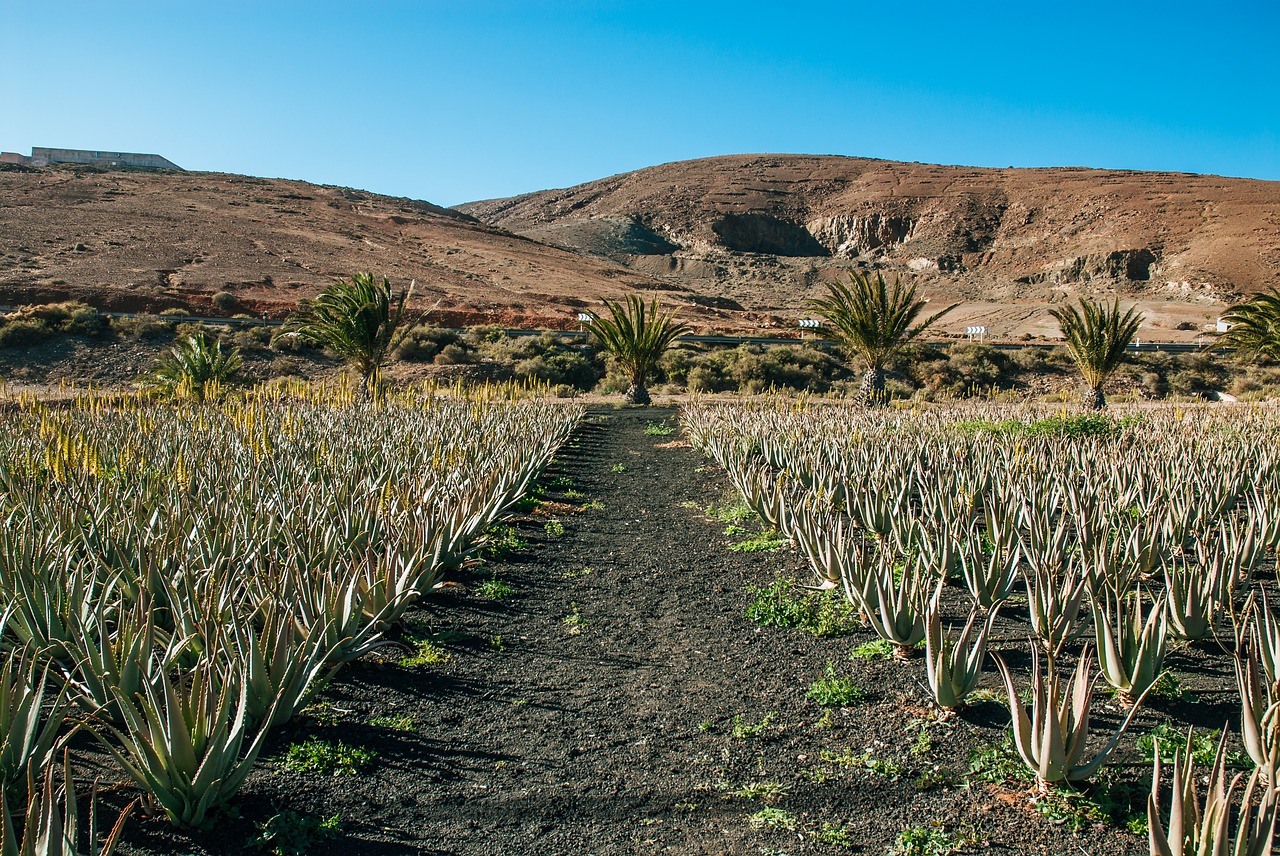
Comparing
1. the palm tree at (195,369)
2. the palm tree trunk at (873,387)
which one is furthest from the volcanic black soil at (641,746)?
the palm tree at (195,369)

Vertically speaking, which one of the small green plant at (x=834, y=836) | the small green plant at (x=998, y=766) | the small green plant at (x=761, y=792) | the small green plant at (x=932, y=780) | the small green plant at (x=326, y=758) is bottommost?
the small green plant at (x=326, y=758)

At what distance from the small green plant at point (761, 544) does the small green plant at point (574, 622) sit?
2.03m

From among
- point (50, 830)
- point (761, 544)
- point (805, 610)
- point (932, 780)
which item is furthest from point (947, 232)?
point (50, 830)

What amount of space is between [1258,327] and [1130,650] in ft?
67.7

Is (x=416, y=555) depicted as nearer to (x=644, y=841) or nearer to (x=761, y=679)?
(x=761, y=679)

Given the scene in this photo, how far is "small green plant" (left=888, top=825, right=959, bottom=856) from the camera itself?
283 cm

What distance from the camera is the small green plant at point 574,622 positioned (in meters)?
5.16

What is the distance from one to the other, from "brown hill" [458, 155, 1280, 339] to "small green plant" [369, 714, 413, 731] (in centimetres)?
6009

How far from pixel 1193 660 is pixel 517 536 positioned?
499cm

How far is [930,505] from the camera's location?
713 centimetres

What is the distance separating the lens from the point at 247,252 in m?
52.1

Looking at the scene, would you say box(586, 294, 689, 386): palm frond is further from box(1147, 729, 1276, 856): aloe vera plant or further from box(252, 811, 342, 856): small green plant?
box(1147, 729, 1276, 856): aloe vera plant

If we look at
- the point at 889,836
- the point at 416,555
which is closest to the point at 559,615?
the point at 416,555

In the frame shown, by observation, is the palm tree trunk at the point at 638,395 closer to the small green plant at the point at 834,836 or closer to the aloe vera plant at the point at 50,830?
the small green plant at the point at 834,836
